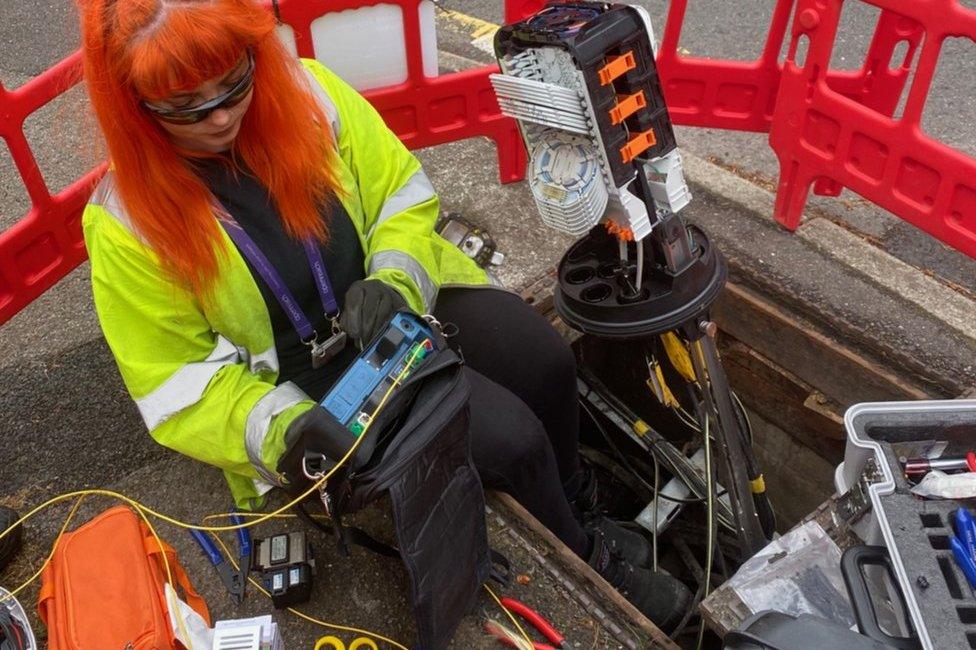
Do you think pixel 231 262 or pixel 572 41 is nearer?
pixel 572 41

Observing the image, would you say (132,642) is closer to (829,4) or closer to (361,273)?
(361,273)

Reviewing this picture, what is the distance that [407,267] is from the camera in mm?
1972

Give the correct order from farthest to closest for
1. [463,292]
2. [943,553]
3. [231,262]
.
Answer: [463,292], [231,262], [943,553]

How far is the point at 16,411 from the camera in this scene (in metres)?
2.45

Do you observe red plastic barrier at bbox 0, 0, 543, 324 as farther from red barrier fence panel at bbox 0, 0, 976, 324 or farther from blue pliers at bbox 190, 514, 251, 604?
blue pliers at bbox 190, 514, 251, 604

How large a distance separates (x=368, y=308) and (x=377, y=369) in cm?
21

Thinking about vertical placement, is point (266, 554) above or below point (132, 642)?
below

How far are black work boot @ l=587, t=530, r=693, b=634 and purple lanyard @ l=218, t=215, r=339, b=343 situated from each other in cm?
100

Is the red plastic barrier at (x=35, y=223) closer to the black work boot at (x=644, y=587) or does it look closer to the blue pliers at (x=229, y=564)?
the blue pliers at (x=229, y=564)

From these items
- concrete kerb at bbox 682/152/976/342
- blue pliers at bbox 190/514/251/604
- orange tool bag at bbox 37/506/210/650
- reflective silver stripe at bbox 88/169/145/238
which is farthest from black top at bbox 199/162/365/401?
concrete kerb at bbox 682/152/976/342

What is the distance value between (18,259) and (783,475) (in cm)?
279

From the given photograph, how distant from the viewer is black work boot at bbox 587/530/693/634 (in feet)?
7.48

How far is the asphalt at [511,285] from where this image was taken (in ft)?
7.47

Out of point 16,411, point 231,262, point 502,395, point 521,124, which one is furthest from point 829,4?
point 16,411
